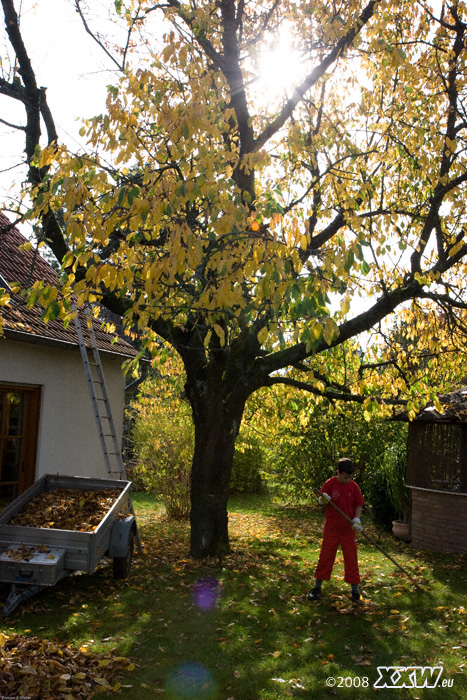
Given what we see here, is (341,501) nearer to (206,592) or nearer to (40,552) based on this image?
(206,592)

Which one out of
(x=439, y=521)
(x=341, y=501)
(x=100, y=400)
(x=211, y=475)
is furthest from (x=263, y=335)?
(x=439, y=521)

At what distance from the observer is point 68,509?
7254 mm

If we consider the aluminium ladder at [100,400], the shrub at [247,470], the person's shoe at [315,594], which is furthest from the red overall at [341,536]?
the shrub at [247,470]

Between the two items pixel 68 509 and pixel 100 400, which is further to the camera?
pixel 100 400

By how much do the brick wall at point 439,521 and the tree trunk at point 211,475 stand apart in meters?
4.47

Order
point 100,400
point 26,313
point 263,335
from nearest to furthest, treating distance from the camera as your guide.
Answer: point 263,335 < point 26,313 < point 100,400

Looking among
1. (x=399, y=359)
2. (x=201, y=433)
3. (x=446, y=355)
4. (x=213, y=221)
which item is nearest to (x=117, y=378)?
(x=201, y=433)

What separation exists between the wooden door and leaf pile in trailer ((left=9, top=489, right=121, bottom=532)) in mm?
1807

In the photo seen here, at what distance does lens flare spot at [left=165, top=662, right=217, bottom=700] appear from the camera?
4668 mm

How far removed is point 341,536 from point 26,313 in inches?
221

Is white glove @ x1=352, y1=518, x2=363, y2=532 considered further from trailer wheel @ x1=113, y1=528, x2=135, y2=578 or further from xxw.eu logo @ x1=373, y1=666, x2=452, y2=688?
trailer wheel @ x1=113, y1=528, x2=135, y2=578

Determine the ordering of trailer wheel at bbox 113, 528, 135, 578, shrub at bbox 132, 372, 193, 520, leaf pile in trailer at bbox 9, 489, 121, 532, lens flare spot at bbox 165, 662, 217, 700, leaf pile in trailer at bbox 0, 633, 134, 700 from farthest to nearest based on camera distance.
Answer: shrub at bbox 132, 372, 193, 520
trailer wheel at bbox 113, 528, 135, 578
leaf pile in trailer at bbox 9, 489, 121, 532
lens flare spot at bbox 165, 662, 217, 700
leaf pile in trailer at bbox 0, 633, 134, 700

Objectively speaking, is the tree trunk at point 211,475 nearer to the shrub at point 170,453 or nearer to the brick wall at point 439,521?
the brick wall at point 439,521

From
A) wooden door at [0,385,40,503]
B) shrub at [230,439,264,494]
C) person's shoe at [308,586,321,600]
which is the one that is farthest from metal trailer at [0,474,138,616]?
shrub at [230,439,264,494]
